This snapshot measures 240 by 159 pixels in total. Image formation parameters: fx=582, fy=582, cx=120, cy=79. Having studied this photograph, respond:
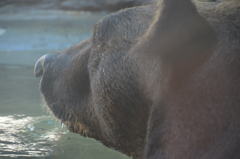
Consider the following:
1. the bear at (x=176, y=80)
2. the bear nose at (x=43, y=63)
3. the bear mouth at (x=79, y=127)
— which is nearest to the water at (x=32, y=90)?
the bear nose at (x=43, y=63)

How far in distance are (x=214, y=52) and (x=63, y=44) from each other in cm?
817

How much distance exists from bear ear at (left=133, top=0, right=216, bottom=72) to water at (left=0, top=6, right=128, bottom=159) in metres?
2.18

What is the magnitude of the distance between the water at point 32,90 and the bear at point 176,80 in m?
1.70

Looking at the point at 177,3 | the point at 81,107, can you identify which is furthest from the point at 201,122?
the point at 81,107

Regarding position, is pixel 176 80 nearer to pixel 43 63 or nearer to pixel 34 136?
pixel 43 63

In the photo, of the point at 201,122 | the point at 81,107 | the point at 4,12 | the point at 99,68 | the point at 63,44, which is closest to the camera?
the point at 201,122

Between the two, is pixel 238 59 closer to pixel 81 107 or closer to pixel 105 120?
pixel 105 120

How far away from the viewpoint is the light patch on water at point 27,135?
155 inches

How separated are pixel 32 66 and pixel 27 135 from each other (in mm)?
3743

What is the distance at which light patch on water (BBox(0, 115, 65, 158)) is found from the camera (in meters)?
3.93

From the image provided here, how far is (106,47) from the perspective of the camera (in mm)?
2350

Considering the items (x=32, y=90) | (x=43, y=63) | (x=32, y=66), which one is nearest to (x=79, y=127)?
(x=43, y=63)

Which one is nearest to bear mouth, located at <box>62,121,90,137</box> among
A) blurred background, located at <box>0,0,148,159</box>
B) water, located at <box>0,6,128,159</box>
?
blurred background, located at <box>0,0,148,159</box>

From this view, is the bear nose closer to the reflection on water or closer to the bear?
the bear
